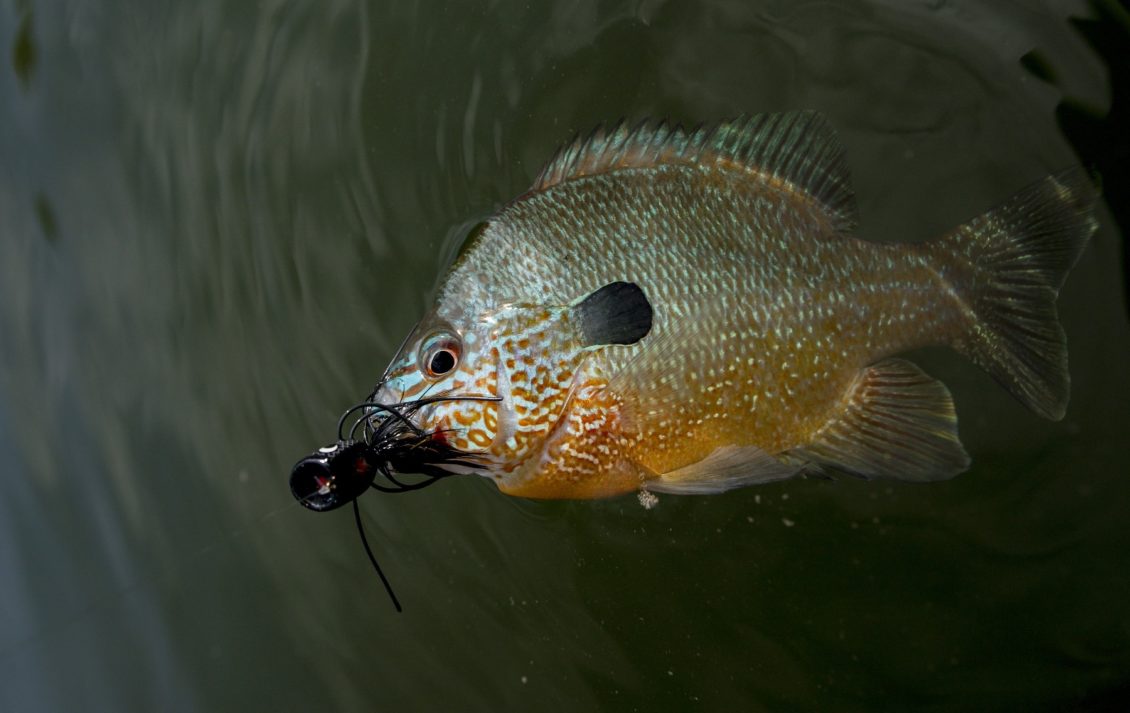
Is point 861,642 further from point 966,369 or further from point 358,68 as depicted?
point 358,68

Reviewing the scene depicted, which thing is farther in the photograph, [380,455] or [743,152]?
[743,152]

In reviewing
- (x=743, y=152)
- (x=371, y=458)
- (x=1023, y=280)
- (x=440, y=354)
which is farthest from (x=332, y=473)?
(x=1023, y=280)

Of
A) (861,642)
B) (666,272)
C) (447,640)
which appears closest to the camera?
(666,272)

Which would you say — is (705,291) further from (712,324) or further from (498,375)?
(498,375)

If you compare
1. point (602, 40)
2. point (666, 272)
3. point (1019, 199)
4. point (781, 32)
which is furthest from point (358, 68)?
Result: point (1019, 199)

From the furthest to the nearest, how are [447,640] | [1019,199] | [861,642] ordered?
[447,640], [861,642], [1019,199]

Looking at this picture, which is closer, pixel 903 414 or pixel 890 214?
pixel 903 414
